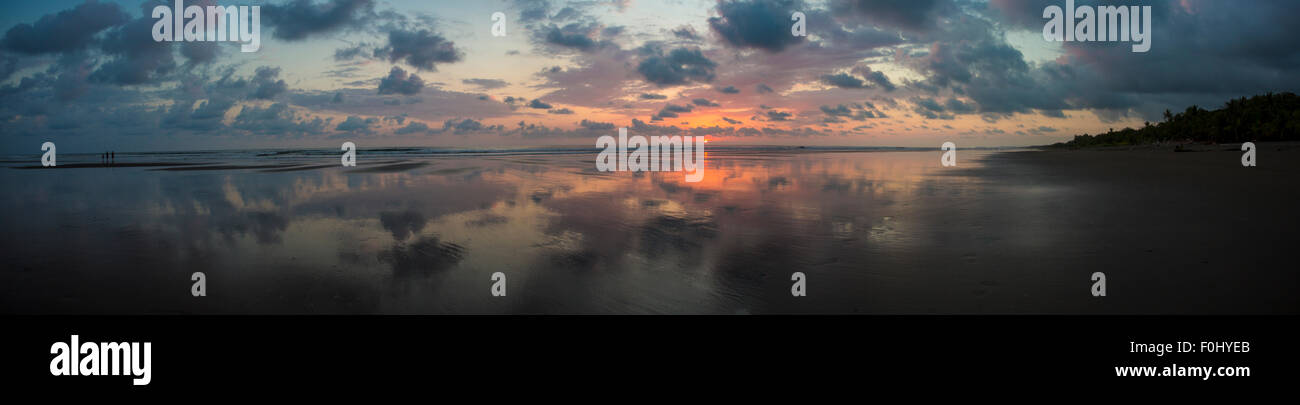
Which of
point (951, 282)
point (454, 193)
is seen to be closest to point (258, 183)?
point (454, 193)

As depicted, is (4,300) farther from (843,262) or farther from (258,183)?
(258,183)
